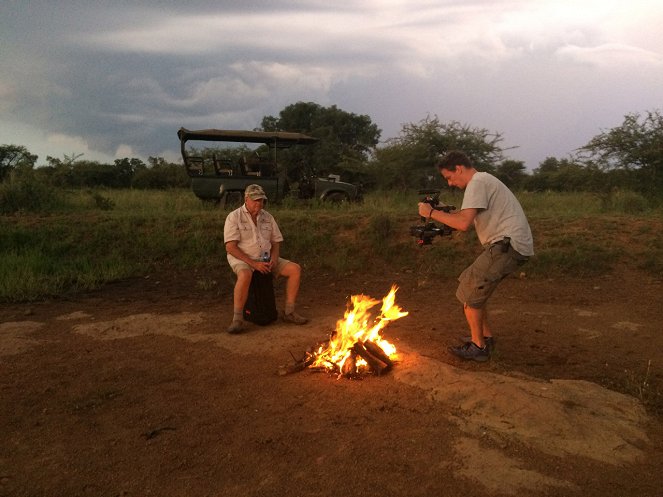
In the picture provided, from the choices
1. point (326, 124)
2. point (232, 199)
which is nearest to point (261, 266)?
point (232, 199)

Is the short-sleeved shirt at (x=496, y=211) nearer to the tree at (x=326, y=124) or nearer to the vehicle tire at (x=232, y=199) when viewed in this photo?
the vehicle tire at (x=232, y=199)

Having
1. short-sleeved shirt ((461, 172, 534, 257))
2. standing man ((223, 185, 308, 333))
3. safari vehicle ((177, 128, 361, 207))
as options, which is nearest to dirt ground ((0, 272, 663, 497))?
standing man ((223, 185, 308, 333))

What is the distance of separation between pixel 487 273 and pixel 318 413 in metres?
1.81

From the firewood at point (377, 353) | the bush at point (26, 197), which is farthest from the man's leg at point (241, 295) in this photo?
the bush at point (26, 197)

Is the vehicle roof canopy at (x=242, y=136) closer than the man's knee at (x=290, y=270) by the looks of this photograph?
No

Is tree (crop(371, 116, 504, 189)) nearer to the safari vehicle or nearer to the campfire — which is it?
the safari vehicle

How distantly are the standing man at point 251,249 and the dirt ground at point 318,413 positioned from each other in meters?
0.29

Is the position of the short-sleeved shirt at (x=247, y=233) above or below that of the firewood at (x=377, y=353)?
→ above

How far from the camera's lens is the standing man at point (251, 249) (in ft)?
20.0

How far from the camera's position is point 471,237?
9750 mm

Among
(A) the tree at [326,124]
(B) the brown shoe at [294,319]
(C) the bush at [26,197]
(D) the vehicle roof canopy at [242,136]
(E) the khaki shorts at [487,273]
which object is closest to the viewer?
(E) the khaki shorts at [487,273]

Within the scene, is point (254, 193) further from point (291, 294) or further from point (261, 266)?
point (291, 294)

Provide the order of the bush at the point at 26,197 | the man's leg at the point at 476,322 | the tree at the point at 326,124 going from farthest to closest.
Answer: the tree at the point at 326,124
the bush at the point at 26,197
the man's leg at the point at 476,322

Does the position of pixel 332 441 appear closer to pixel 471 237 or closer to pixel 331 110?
pixel 471 237
